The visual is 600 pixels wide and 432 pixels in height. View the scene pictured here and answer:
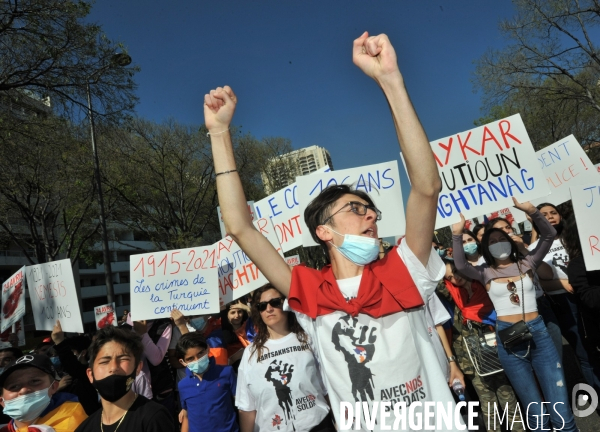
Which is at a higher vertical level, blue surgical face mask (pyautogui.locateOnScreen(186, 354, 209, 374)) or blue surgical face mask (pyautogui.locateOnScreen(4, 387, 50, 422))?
blue surgical face mask (pyautogui.locateOnScreen(4, 387, 50, 422))

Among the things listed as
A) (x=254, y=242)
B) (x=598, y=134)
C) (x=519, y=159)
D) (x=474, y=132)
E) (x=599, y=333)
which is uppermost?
(x=598, y=134)

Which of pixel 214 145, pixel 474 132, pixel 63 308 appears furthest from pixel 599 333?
pixel 63 308

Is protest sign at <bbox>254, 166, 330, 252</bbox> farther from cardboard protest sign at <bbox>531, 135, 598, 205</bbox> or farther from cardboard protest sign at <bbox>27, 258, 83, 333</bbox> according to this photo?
cardboard protest sign at <bbox>531, 135, 598, 205</bbox>

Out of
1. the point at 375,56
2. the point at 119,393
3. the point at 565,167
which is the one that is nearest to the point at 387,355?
the point at 375,56

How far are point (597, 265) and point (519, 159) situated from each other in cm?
114

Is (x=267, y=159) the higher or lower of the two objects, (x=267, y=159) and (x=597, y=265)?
the higher

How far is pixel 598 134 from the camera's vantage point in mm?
20641

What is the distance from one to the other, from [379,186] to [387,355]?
318cm

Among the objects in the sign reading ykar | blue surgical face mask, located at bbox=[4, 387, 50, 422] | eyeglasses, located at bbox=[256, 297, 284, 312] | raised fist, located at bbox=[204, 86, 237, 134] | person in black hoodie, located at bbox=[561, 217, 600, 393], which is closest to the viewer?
raised fist, located at bbox=[204, 86, 237, 134]

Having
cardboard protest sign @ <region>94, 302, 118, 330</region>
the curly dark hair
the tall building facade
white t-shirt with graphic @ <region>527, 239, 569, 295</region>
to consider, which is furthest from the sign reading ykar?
the tall building facade

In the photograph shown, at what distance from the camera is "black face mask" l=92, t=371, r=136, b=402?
93.7 inches

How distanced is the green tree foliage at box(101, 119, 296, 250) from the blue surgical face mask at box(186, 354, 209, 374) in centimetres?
1602

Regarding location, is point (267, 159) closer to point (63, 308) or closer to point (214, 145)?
point (63, 308)

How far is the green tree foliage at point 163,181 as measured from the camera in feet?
63.4
